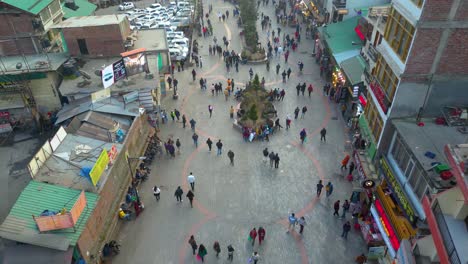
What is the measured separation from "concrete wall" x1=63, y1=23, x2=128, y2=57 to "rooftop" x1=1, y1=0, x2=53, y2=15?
635 cm

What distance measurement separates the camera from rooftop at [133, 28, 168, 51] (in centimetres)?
3260

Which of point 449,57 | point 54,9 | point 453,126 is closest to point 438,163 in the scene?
point 453,126

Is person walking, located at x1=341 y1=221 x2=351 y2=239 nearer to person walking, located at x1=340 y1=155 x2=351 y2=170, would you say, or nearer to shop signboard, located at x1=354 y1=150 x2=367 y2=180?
shop signboard, located at x1=354 y1=150 x2=367 y2=180

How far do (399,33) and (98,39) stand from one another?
22786 millimetres

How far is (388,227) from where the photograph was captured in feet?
60.0

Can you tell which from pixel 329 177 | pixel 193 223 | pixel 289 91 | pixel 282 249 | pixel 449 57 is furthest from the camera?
pixel 289 91

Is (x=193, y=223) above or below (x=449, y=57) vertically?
below

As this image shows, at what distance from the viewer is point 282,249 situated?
20.4 meters

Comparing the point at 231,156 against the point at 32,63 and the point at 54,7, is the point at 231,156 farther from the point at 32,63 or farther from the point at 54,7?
the point at 54,7

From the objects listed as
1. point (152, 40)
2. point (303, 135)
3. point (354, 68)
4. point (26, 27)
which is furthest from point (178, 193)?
point (26, 27)

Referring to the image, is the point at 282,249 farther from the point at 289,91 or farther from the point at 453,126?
the point at 289,91

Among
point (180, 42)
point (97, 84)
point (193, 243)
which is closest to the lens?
point (193, 243)

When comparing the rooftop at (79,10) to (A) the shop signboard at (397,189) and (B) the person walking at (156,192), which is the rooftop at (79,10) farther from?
(A) the shop signboard at (397,189)

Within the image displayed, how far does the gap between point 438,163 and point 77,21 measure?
28726 millimetres
